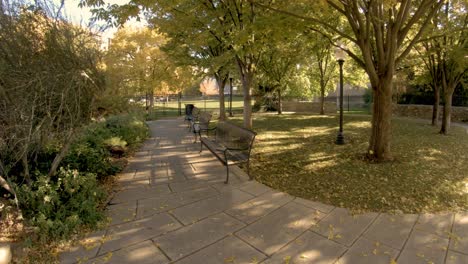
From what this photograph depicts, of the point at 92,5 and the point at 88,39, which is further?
the point at 92,5

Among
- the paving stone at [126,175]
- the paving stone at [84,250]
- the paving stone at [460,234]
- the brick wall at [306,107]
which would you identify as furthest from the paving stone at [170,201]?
the brick wall at [306,107]

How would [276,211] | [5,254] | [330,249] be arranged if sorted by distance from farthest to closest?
[276,211] < [330,249] < [5,254]

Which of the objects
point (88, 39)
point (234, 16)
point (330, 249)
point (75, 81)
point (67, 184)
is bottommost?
point (330, 249)

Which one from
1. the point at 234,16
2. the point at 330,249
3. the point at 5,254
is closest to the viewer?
the point at 5,254

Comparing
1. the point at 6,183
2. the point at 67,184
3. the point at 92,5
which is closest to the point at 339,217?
the point at 67,184

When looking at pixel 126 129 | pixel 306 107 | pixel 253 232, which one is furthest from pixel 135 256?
pixel 306 107

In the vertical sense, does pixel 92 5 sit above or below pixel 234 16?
below

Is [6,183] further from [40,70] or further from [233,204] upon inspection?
[233,204]

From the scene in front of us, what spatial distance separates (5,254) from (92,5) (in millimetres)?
5194

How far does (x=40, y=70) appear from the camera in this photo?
3.18 meters

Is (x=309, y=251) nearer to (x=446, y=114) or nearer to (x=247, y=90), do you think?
(x=247, y=90)

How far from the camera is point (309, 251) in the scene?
275cm

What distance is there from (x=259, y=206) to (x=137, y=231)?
1737 millimetres

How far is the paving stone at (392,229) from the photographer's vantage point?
2922mm
